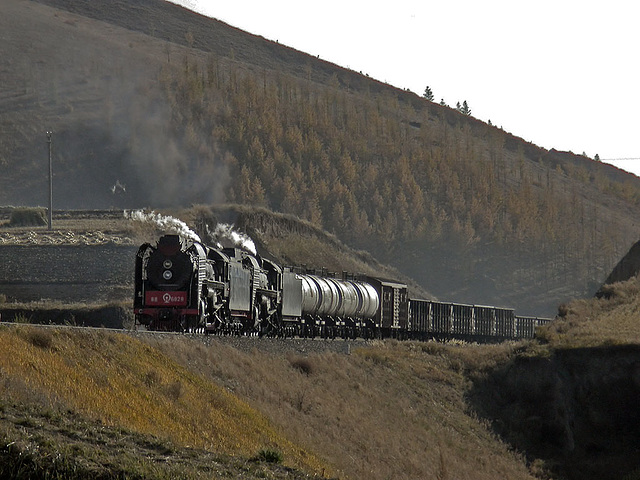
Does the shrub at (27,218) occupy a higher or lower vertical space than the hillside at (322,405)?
higher

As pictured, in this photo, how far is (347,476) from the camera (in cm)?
2592

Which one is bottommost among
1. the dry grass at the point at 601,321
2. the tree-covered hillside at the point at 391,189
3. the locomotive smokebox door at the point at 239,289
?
the dry grass at the point at 601,321

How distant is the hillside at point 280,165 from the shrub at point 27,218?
123 ft

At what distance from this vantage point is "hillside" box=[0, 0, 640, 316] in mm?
134750

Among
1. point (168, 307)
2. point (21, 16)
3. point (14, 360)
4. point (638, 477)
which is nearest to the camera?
point (14, 360)

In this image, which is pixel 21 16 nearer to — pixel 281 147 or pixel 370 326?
pixel 281 147

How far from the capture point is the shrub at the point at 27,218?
8262cm

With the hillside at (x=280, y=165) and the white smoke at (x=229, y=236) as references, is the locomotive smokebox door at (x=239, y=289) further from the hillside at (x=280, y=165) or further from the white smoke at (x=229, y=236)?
the hillside at (x=280, y=165)

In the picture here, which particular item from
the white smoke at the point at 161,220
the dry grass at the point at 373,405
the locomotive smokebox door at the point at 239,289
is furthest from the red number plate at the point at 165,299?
the white smoke at the point at 161,220

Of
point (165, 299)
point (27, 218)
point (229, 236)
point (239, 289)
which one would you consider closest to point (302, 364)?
point (239, 289)

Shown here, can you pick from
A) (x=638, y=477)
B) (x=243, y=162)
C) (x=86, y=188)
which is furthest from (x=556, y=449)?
(x=243, y=162)

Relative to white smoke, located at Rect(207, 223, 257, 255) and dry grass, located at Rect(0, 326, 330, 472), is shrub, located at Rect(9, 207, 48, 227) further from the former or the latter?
dry grass, located at Rect(0, 326, 330, 472)

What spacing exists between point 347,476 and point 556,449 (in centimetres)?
2164

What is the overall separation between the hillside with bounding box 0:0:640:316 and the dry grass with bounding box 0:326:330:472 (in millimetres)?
97774
